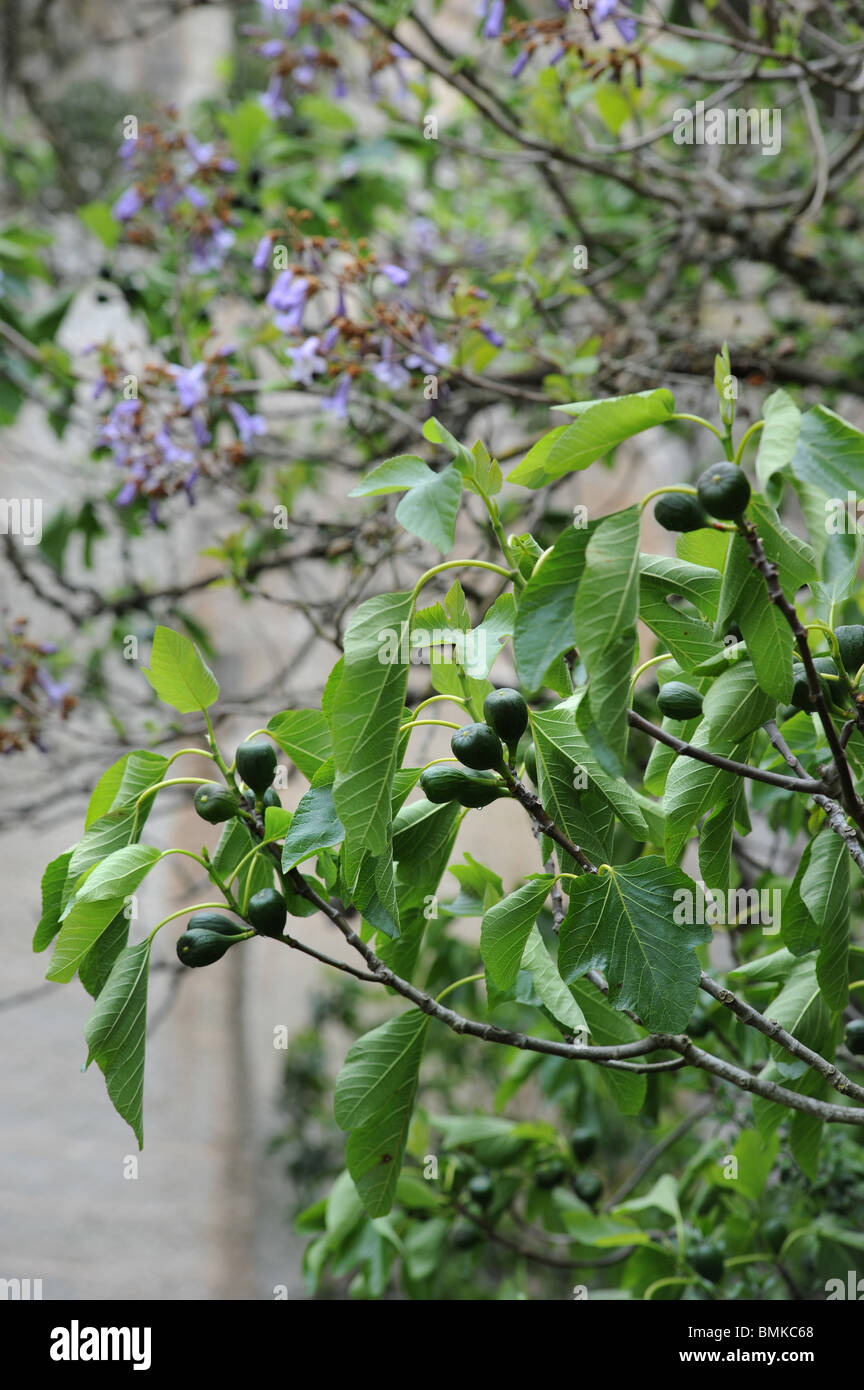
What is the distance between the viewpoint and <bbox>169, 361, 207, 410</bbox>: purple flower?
66.6 inches

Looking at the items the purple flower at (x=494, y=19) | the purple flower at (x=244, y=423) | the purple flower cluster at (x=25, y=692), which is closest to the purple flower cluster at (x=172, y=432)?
the purple flower at (x=244, y=423)

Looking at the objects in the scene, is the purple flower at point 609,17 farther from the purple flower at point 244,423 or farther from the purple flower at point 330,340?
the purple flower at point 244,423

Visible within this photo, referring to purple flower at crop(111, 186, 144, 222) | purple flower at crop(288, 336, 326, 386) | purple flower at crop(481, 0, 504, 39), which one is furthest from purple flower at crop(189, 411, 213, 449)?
purple flower at crop(481, 0, 504, 39)

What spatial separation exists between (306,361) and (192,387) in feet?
0.68

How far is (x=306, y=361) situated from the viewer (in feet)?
5.21

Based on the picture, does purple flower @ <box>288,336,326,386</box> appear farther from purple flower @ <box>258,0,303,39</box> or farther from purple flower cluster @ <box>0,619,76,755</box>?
purple flower @ <box>258,0,303,39</box>

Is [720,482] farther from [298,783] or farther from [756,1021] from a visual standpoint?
[298,783]

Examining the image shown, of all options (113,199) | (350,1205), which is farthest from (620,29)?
(350,1205)

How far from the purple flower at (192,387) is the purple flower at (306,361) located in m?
0.13

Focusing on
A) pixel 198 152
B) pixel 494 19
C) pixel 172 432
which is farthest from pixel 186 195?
pixel 494 19

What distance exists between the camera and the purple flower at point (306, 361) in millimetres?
1542

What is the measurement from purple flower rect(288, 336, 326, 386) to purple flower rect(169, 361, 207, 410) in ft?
0.44

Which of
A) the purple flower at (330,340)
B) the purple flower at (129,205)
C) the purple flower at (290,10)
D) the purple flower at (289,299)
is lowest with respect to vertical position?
the purple flower at (330,340)
